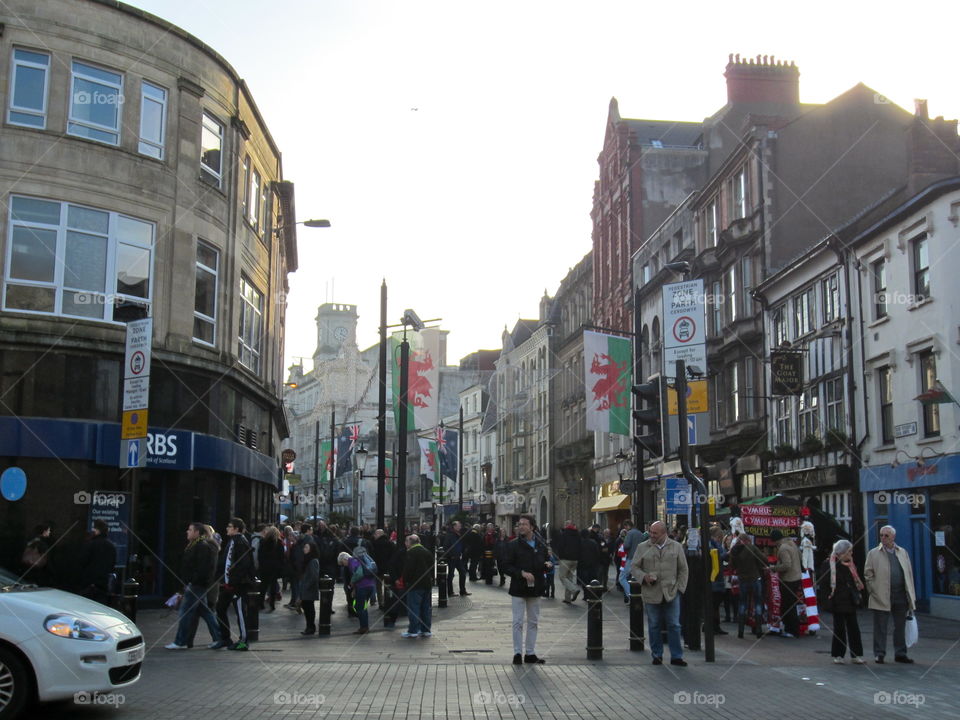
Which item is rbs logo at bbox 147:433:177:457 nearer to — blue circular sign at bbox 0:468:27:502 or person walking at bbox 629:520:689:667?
blue circular sign at bbox 0:468:27:502

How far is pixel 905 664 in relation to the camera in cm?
1400

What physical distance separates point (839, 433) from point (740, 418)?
23.3ft

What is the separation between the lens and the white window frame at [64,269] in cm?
2133

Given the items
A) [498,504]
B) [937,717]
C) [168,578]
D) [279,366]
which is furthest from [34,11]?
[498,504]

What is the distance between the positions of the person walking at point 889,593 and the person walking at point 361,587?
7.89 m

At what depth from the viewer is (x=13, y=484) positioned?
2042cm

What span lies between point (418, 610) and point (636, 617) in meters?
3.67

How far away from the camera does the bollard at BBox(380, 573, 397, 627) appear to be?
19266 mm

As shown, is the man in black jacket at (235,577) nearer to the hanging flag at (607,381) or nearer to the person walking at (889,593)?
the person walking at (889,593)

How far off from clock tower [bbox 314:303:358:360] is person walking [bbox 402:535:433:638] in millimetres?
117595

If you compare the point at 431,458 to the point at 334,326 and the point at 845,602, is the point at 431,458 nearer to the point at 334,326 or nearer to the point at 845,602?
the point at 845,602

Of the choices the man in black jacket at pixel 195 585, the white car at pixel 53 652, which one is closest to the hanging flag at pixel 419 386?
the man in black jacket at pixel 195 585

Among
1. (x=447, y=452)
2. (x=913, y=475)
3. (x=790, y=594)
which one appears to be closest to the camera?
(x=790, y=594)

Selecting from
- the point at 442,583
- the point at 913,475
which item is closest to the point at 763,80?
the point at 913,475
